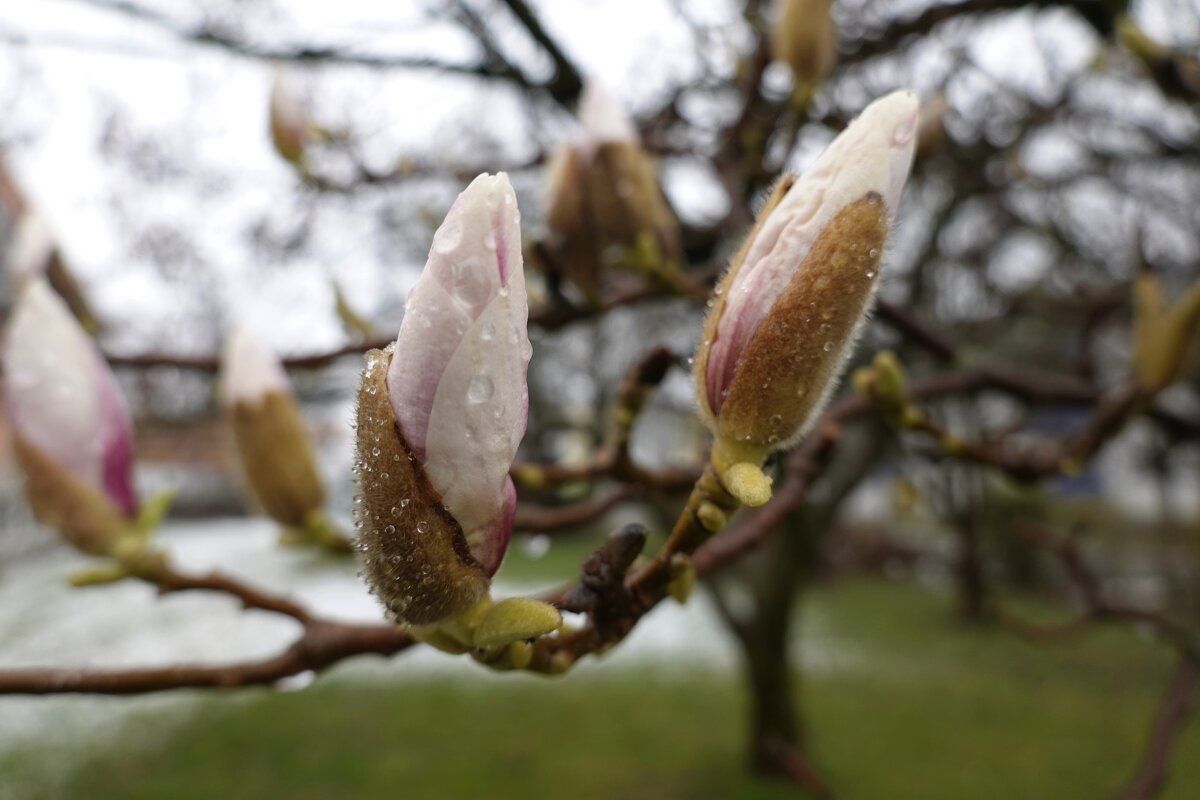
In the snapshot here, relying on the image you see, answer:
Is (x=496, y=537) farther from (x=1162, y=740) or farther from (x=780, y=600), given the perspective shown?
(x=780, y=600)

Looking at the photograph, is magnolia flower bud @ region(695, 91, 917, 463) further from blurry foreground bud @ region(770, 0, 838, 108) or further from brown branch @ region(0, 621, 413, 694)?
blurry foreground bud @ region(770, 0, 838, 108)

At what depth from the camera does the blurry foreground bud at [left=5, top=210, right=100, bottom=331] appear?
0.93 meters

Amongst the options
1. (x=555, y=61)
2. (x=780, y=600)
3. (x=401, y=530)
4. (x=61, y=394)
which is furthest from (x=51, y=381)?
(x=780, y=600)

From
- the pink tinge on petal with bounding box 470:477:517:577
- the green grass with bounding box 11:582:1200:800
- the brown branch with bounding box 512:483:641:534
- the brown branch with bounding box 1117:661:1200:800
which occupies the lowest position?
the green grass with bounding box 11:582:1200:800

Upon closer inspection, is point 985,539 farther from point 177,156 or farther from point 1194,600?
point 177,156

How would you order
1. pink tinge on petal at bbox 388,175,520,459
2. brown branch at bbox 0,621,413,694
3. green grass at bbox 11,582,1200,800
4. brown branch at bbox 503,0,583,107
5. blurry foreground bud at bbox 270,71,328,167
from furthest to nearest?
green grass at bbox 11,582,1200,800
brown branch at bbox 503,0,583,107
blurry foreground bud at bbox 270,71,328,167
brown branch at bbox 0,621,413,694
pink tinge on petal at bbox 388,175,520,459

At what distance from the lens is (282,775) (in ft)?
12.4

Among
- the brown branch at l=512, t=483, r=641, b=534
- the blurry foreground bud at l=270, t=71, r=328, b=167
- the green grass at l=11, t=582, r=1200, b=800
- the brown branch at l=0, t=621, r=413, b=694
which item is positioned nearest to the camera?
the brown branch at l=0, t=621, r=413, b=694

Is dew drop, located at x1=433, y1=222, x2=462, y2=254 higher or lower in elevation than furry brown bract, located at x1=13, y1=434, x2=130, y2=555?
higher

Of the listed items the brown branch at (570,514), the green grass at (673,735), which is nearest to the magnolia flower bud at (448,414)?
the brown branch at (570,514)

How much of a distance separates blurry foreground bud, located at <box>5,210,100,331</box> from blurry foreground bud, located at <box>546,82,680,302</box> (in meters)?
0.53

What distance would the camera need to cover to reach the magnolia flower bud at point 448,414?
0.33 m

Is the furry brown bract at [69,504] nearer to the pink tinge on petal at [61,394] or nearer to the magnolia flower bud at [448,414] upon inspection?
the pink tinge on petal at [61,394]

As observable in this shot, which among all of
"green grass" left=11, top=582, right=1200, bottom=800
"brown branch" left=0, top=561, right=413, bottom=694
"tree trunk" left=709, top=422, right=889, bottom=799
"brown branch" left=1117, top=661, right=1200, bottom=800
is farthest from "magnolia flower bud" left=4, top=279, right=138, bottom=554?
"green grass" left=11, top=582, right=1200, bottom=800
